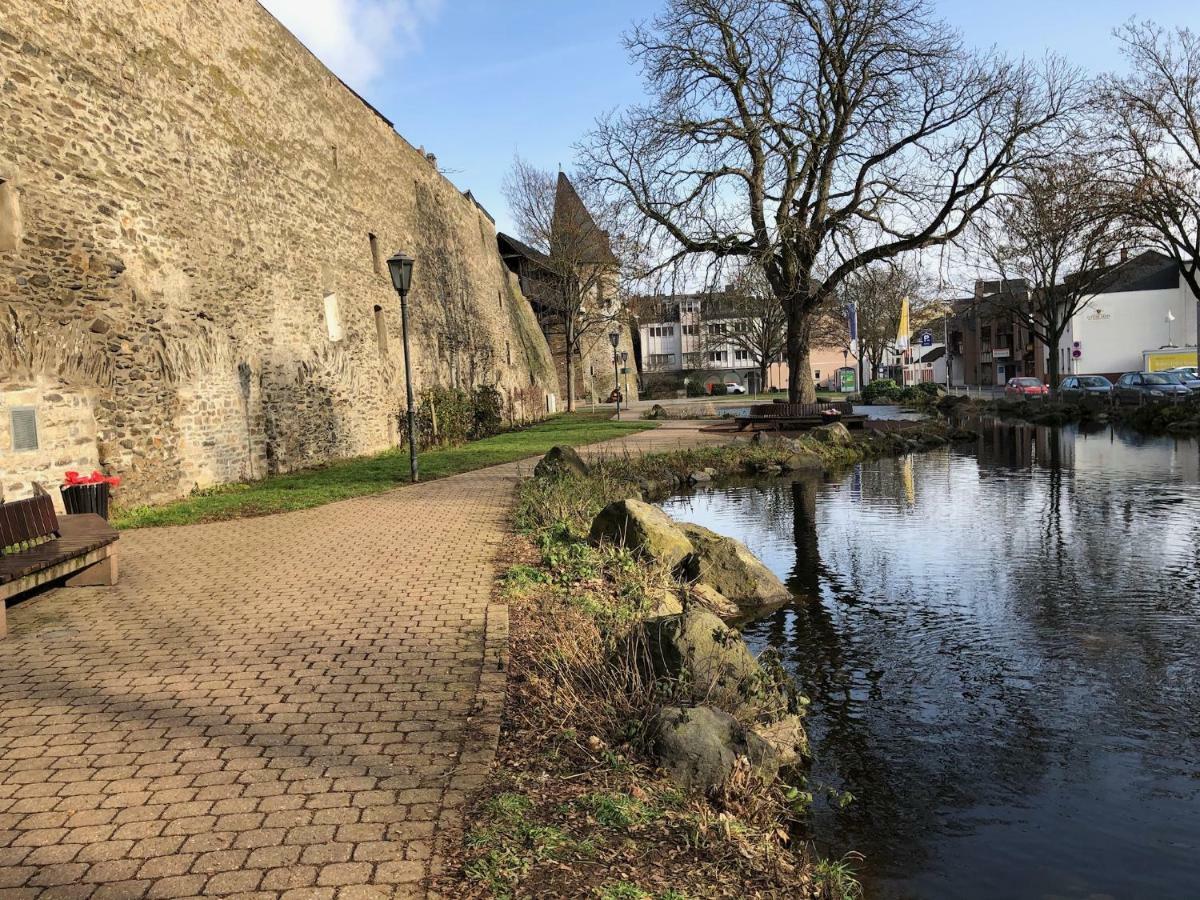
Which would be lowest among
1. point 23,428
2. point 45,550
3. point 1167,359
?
point 45,550

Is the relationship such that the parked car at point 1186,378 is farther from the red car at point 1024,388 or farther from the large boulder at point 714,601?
the large boulder at point 714,601

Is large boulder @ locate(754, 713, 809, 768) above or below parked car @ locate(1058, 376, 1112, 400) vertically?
below

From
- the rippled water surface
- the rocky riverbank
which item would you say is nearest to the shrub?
the rippled water surface

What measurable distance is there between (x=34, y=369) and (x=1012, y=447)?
20647 mm

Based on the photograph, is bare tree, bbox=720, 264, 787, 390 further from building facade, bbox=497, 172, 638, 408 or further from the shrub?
the shrub

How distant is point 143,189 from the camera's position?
12.7 meters

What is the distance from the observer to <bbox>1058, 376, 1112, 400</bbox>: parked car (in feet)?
108

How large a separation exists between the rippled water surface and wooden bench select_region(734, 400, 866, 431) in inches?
453

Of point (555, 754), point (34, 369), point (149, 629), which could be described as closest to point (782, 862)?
point (555, 754)

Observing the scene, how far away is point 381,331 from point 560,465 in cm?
1170

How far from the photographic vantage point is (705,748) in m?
4.02

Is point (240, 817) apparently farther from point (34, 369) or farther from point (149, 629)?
point (34, 369)

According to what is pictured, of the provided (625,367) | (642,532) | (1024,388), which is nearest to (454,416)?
(642,532)

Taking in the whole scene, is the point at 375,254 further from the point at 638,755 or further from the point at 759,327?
the point at 759,327
